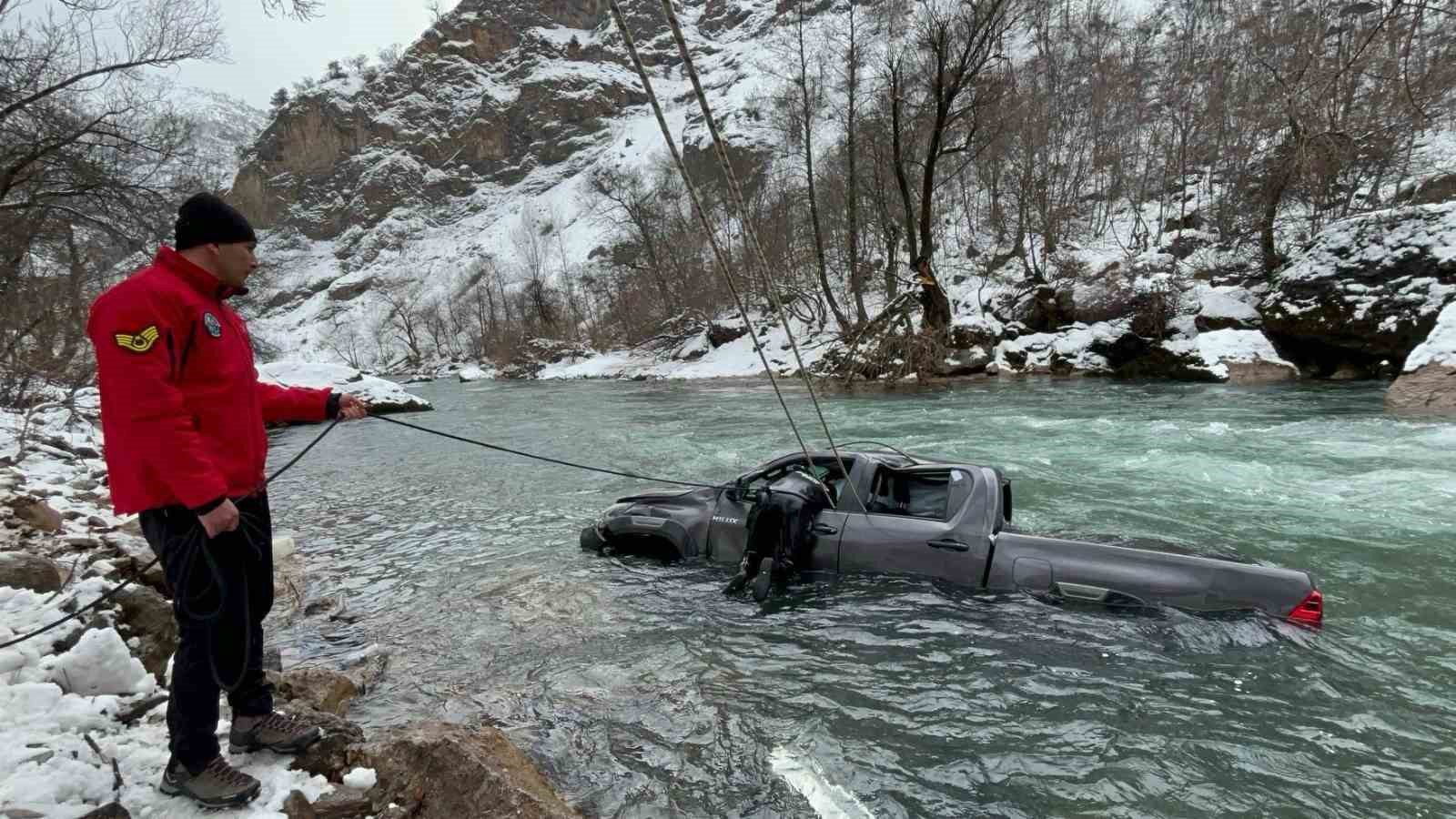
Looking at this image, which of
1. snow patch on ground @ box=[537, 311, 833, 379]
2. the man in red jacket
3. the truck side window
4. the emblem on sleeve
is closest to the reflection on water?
the truck side window

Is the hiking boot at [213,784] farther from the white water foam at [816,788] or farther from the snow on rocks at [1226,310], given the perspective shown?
the snow on rocks at [1226,310]

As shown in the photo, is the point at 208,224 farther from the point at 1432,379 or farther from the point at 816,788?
the point at 1432,379

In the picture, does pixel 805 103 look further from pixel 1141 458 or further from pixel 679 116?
pixel 679 116

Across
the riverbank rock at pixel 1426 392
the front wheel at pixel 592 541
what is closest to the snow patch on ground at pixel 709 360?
the riverbank rock at pixel 1426 392

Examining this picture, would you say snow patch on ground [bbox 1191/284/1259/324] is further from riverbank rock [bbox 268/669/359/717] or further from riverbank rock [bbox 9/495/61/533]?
riverbank rock [bbox 9/495/61/533]

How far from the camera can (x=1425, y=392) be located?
34.5 feet

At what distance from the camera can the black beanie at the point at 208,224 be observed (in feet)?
8.35

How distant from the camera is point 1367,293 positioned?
47.9 ft

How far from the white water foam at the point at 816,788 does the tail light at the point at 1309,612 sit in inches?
116

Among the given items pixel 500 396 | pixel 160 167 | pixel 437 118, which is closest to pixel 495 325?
pixel 500 396

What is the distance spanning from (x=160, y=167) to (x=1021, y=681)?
16.1 meters

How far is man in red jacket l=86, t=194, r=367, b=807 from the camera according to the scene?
2.28 meters

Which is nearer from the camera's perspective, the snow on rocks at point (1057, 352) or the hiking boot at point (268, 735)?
the hiking boot at point (268, 735)

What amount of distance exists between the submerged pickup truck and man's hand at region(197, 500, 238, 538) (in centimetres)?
384
